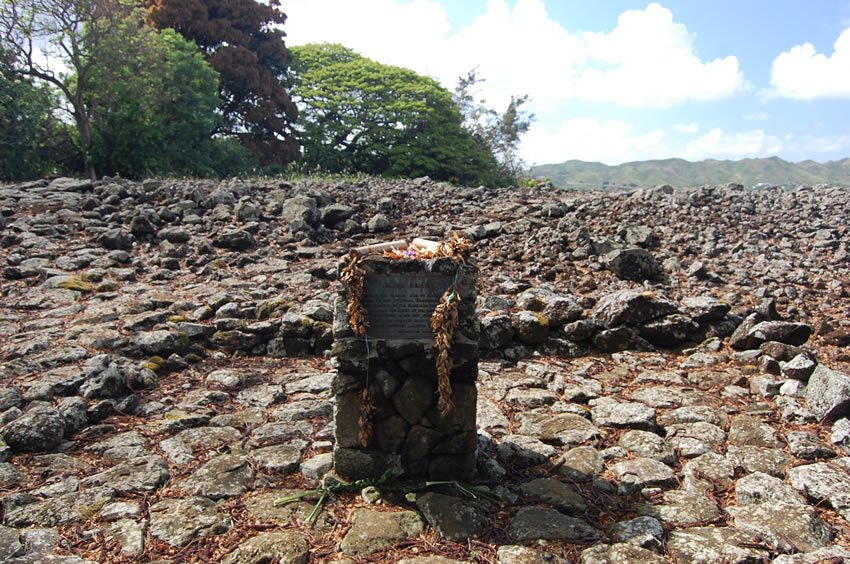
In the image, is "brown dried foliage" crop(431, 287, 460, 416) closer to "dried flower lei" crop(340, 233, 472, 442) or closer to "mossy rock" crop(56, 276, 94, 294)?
"dried flower lei" crop(340, 233, 472, 442)

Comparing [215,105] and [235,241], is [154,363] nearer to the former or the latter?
[235,241]

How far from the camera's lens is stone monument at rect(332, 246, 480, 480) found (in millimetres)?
3951

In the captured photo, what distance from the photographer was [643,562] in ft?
10.3

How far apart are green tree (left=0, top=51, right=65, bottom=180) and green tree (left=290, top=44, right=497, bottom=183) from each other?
1148 centimetres

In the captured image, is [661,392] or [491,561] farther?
[661,392]

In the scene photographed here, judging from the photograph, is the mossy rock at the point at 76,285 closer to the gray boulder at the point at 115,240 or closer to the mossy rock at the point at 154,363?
the gray boulder at the point at 115,240

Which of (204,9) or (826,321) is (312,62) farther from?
(826,321)

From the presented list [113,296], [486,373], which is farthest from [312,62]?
[486,373]

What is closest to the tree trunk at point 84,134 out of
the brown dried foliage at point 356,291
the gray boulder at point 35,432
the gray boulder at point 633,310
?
the gray boulder at point 35,432

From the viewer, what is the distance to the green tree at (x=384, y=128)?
1089 inches

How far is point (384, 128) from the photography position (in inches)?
1106

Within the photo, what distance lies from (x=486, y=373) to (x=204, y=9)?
2611 cm

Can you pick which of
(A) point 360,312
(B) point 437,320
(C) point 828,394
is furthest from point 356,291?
(C) point 828,394

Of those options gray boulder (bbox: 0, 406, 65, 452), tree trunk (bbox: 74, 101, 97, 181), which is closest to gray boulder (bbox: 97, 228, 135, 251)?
gray boulder (bbox: 0, 406, 65, 452)
